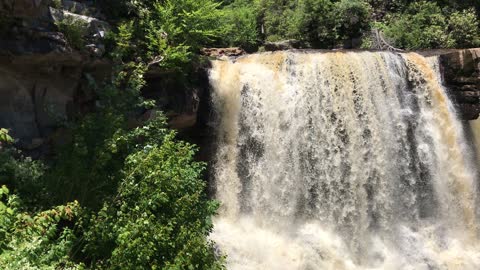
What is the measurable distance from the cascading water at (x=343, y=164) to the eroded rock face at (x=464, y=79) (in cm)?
76

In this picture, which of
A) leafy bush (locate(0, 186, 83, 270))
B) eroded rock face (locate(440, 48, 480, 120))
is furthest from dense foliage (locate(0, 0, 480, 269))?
eroded rock face (locate(440, 48, 480, 120))

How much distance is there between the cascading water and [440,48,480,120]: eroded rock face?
0.76 metres

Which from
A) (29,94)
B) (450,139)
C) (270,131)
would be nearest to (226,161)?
(270,131)

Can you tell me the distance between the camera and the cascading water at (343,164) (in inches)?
503

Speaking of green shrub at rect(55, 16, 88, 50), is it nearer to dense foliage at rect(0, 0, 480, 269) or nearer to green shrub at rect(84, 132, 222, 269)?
dense foliage at rect(0, 0, 480, 269)

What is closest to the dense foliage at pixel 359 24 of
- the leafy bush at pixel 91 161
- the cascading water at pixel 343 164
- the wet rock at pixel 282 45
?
the wet rock at pixel 282 45

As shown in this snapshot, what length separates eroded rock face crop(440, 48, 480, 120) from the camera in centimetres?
1553

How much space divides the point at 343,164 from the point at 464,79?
6108mm

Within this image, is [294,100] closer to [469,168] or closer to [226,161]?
[226,161]

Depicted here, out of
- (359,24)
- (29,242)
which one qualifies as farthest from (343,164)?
(359,24)

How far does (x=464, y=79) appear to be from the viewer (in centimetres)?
1583

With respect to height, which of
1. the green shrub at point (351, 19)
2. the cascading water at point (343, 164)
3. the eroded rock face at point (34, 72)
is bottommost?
the cascading water at point (343, 164)

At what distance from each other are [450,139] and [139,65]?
10279 mm

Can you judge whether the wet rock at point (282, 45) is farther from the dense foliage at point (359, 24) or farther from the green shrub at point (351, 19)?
the green shrub at point (351, 19)
